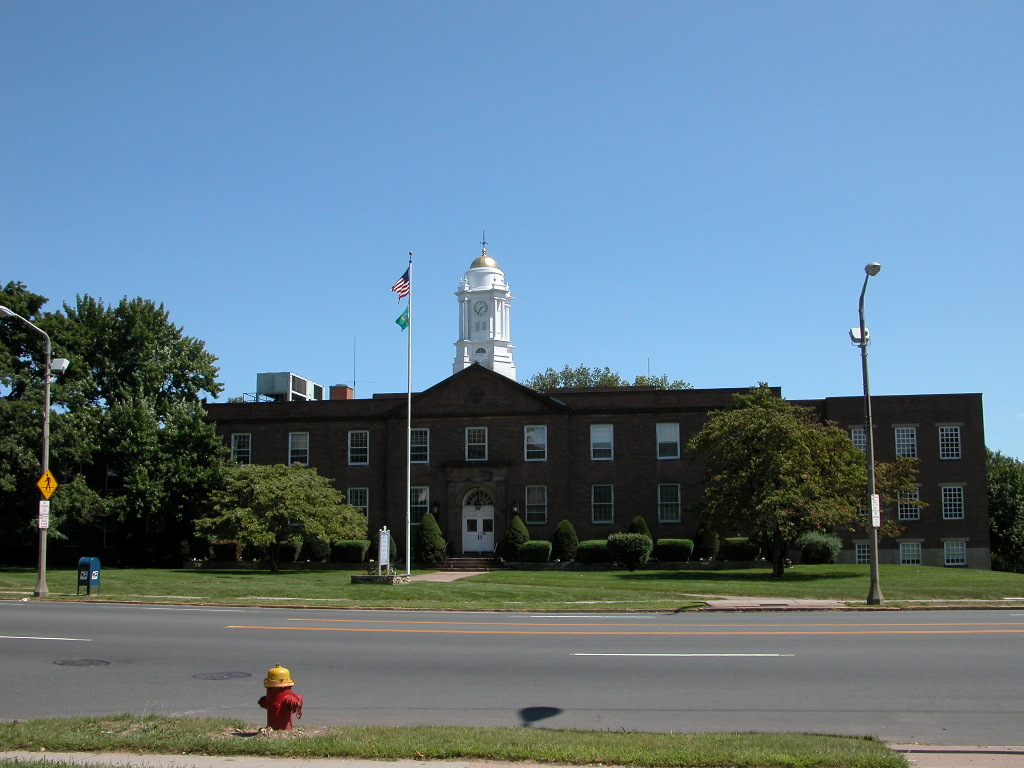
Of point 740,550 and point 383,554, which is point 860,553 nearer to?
point 740,550

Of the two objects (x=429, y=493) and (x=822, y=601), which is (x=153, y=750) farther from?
(x=429, y=493)

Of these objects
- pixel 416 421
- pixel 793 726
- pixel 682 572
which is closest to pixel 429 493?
pixel 416 421

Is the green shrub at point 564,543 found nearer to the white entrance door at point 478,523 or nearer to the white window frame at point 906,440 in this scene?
the white entrance door at point 478,523

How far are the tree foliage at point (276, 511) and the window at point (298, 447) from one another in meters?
7.51

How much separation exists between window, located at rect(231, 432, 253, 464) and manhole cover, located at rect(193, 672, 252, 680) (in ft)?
121

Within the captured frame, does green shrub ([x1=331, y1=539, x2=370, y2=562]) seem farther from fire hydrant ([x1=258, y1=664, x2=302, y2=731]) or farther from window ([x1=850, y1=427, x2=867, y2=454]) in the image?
fire hydrant ([x1=258, y1=664, x2=302, y2=731])

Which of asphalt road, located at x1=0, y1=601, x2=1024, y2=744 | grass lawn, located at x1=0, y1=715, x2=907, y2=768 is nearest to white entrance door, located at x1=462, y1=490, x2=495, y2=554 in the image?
asphalt road, located at x1=0, y1=601, x2=1024, y2=744

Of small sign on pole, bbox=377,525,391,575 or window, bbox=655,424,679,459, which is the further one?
window, bbox=655,424,679,459

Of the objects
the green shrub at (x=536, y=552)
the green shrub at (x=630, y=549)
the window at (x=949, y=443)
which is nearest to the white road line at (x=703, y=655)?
the green shrub at (x=630, y=549)

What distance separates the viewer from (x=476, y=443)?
155 ft

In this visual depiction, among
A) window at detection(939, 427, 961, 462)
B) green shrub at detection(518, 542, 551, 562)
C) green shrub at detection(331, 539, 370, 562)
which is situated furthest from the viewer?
window at detection(939, 427, 961, 462)

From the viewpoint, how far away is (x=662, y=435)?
46.2 metres

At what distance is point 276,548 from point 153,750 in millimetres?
32417

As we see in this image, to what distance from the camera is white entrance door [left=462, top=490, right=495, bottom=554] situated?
47.0 metres
